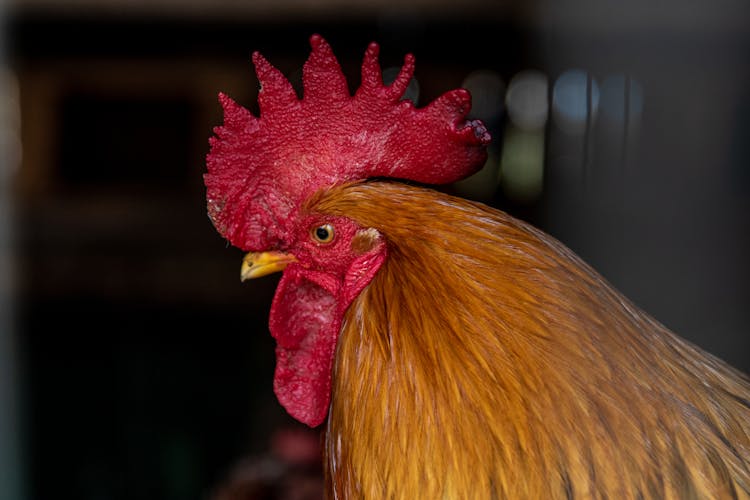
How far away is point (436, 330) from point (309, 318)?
0.33 meters

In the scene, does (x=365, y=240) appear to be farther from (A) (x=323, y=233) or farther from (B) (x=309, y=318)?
(B) (x=309, y=318)

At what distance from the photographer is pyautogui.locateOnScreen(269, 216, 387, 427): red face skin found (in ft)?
4.46

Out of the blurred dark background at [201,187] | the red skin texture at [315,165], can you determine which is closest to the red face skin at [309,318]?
the red skin texture at [315,165]

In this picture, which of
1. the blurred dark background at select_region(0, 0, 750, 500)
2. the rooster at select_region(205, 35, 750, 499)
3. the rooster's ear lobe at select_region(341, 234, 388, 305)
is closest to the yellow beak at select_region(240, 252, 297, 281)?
the rooster at select_region(205, 35, 750, 499)

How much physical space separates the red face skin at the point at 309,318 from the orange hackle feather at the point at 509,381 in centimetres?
9

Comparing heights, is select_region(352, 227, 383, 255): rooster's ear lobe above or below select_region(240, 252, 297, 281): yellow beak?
above

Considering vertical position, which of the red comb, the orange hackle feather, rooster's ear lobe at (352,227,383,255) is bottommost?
the orange hackle feather

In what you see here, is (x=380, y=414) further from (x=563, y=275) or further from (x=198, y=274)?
(x=198, y=274)

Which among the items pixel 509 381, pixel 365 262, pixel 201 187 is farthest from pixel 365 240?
pixel 201 187

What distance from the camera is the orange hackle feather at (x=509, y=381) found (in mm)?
1135

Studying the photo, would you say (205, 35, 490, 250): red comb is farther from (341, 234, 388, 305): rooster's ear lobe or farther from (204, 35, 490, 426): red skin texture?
(341, 234, 388, 305): rooster's ear lobe

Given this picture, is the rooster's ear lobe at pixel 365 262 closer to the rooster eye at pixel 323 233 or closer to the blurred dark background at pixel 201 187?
the rooster eye at pixel 323 233

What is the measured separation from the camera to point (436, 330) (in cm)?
121

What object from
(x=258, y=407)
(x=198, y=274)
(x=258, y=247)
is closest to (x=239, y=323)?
(x=198, y=274)
